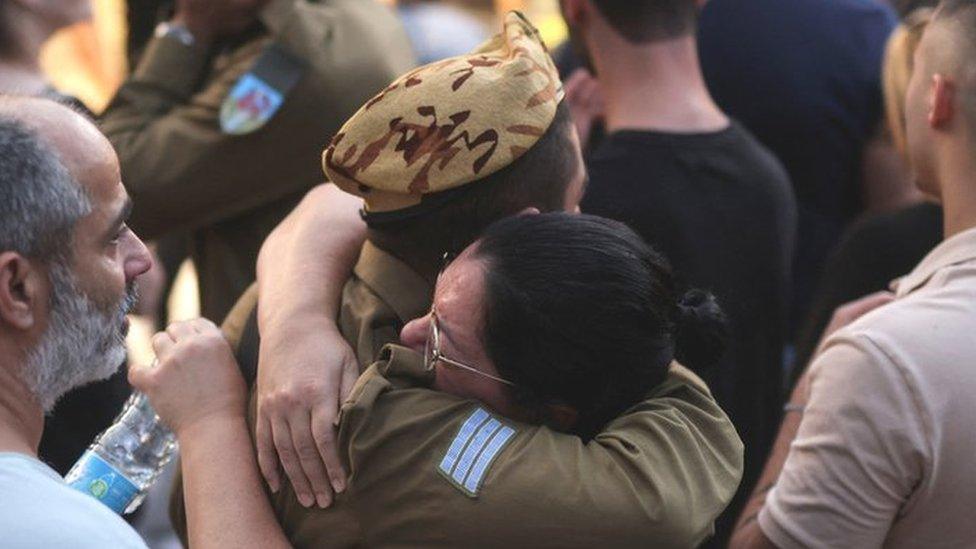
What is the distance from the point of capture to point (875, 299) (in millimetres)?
2832

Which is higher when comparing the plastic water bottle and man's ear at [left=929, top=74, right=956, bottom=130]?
man's ear at [left=929, top=74, right=956, bottom=130]

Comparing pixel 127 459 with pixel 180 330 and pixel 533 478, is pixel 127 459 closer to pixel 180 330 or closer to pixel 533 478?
pixel 180 330

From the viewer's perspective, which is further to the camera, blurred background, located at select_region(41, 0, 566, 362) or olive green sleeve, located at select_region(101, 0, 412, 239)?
blurred background, located at select_region(41, 0, 566, 362)

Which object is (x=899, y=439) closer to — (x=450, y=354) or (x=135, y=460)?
(x=450, y=354)

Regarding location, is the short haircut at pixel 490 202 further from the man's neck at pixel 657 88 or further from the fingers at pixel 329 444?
the man's neck at pixel 657 88

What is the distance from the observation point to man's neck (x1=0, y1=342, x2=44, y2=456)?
1992 mm

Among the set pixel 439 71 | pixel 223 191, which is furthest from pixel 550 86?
pixel 223 191

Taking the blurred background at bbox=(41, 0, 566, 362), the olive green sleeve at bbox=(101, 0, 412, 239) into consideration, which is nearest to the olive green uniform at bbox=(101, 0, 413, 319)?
the olive green sleeve at bbox=(101, 0, 412, 239)

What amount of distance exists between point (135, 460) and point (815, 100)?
2.15 m

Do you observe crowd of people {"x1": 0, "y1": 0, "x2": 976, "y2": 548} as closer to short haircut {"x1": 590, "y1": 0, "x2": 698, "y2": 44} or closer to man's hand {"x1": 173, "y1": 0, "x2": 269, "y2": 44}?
short haircut {"x1": 590, "y1": 0, "x2": 698, "y2": 44}

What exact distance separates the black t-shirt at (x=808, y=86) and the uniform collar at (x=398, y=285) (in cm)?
178

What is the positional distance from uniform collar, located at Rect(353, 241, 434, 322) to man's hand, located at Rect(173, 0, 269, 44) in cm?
138

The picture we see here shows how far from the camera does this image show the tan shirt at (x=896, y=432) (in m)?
2.38

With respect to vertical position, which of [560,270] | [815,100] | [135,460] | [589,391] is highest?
[560,270]
